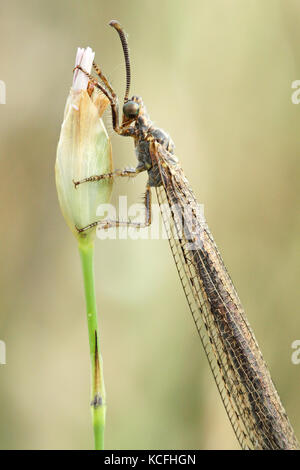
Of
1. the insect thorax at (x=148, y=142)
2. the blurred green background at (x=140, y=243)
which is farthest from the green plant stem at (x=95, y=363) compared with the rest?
the blurred green background at (x=140, y=243)

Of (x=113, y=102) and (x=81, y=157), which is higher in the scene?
(x=113, y=102)

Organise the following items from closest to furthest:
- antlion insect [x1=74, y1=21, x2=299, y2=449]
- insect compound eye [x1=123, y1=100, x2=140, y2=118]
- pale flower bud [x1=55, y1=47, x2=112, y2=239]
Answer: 1. pale flower bud [x1=55, y1=47, x2=112, y2=239]
2. antlion insect [x1=74, y1=21, x2=299, y2=449]
3. insect compound eye [x1=123, y1=100, x2=140, y2=118]

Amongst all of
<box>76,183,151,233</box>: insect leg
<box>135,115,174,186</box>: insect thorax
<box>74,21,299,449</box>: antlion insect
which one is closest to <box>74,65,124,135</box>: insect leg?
<box>74,21,299,449</box>: antlion insect

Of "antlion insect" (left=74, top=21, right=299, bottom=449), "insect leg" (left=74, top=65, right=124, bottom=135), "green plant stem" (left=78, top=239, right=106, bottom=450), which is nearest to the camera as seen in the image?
"green plant stem" (left=78, top=239, right=106, bottom=450)

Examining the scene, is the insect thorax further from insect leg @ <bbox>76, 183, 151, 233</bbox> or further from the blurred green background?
the blurred green background

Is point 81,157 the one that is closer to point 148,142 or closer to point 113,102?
point 113,102

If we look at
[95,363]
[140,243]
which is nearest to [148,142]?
[140,243]
